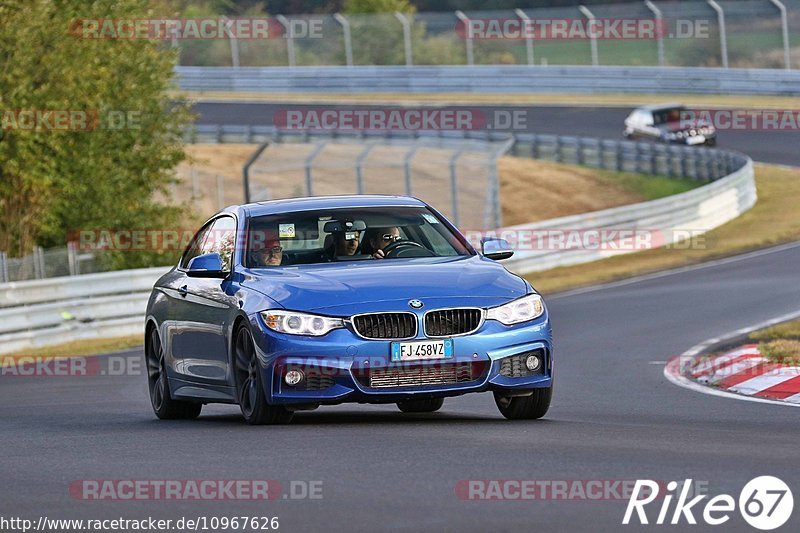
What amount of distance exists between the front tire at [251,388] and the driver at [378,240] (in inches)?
42.5

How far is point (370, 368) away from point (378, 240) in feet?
4.81

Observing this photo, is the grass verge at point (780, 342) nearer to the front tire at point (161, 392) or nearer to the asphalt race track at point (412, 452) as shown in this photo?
the asphalt race track at point (412, 452)

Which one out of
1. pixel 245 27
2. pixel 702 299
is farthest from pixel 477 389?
pixel 245 27

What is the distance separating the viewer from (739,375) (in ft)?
47.3

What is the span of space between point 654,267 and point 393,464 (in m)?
21.3

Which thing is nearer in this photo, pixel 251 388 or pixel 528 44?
pixel 251 388

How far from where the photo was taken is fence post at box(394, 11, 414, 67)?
5988cm

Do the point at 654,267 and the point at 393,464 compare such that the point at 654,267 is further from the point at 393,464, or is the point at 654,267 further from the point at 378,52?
the point at 378,52

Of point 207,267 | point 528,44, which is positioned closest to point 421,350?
point 207,267

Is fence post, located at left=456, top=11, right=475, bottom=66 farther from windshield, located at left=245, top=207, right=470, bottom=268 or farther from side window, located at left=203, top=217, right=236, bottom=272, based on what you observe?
windshield, located at left=245, top=207, right=470, bottom=268

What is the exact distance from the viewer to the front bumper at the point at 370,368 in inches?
387

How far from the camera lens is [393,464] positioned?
8.17m

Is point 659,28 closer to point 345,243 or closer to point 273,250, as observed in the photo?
point 345,243

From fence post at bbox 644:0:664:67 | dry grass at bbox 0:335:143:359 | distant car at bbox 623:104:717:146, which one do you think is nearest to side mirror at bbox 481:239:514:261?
dry grass at bbox 0:335:143:359
